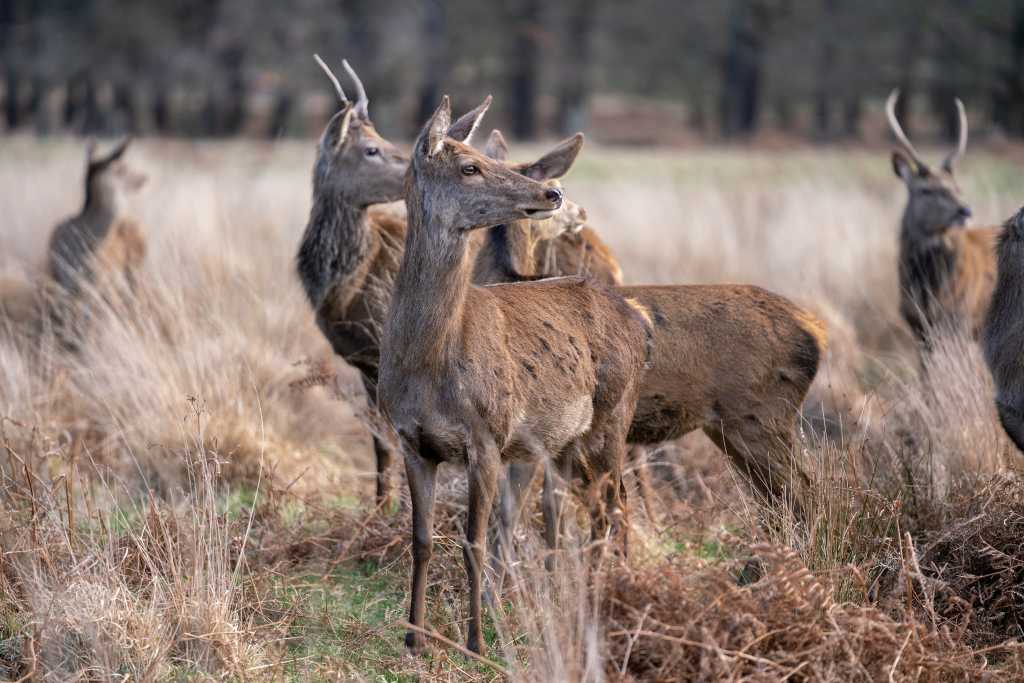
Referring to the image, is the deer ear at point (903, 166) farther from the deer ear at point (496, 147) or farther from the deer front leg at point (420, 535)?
the deer front leg at point (420, 535)

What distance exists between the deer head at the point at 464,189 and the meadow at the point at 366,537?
1.17 m

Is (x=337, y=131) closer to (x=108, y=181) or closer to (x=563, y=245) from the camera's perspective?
(x=563, y=245)

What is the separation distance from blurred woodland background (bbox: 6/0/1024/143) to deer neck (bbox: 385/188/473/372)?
31104 mm

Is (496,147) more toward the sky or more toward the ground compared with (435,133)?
more toward the ground

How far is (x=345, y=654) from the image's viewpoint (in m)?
4.69

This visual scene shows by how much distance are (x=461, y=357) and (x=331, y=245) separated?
2861 mm

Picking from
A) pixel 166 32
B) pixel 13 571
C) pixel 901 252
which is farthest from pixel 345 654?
pixel 166 32

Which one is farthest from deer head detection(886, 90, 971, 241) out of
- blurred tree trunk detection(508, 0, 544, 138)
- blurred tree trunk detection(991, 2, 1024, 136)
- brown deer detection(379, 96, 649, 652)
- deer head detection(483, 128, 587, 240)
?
blurred tree trunk detection(508, 0, 544, 138)

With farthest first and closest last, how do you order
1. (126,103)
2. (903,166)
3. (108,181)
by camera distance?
1. (126,103)
2. (108,181)
3. (903,166)

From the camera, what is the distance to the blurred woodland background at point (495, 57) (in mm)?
35938

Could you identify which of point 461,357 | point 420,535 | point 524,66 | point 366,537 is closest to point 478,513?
point 420,535

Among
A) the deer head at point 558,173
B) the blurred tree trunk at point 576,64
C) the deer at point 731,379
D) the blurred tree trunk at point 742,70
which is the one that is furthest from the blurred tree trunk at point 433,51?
the deer at point 731,379

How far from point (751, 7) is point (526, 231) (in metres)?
35.5

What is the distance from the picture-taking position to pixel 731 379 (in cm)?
529
